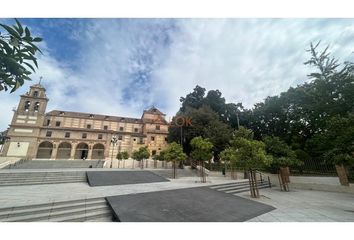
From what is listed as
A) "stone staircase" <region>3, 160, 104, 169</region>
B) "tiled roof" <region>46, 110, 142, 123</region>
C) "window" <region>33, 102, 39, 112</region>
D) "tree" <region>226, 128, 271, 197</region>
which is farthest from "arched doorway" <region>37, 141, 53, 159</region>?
"tree" <region>226, 128, 271, 197</region>

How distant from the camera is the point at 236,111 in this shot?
31.2 metres

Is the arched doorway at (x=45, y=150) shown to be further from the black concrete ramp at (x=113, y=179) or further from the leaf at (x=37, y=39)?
the leaf at (x=37, y=39)

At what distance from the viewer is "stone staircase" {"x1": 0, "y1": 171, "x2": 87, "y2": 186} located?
10.8 m

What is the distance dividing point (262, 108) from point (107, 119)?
3024 centimetres

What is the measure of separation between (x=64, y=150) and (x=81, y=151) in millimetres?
2816

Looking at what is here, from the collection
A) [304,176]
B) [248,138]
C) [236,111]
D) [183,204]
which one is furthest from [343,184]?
[236,111]

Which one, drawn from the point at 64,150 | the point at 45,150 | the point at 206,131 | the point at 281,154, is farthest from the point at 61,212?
the point at 45,150

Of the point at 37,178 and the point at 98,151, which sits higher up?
the point at 98,151

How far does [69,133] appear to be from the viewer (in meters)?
31.9

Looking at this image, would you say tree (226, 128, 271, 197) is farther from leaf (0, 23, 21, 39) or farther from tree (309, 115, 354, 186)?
leaf (0, 23, 21, 39)

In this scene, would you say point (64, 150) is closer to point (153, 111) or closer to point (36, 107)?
point (36, 107)

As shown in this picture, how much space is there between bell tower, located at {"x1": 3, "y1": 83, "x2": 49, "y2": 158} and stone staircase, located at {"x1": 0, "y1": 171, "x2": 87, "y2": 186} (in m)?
21.0

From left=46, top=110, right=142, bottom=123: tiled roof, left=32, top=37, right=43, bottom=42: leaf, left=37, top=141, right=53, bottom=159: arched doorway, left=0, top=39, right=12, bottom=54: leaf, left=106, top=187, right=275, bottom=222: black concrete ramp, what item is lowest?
left=106, top=187, right=275, bottom=222: black concrete ramp
